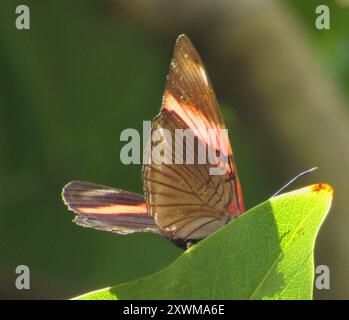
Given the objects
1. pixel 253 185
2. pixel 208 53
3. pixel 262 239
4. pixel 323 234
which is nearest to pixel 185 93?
pixel 262 239

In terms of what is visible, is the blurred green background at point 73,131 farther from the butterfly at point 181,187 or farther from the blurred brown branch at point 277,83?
the butterfly at point 181,187

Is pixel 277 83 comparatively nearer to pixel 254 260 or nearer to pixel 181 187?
pixel 181 187

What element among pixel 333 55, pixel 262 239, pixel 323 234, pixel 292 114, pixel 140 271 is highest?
pixel 333 55

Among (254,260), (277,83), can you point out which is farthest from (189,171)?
(277,83)

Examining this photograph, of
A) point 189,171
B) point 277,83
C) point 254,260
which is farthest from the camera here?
Answer: point 277,83

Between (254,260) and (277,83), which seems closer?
(254,260)

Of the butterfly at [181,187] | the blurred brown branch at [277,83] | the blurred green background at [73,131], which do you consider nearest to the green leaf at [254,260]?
the butterfly at [181,187]
